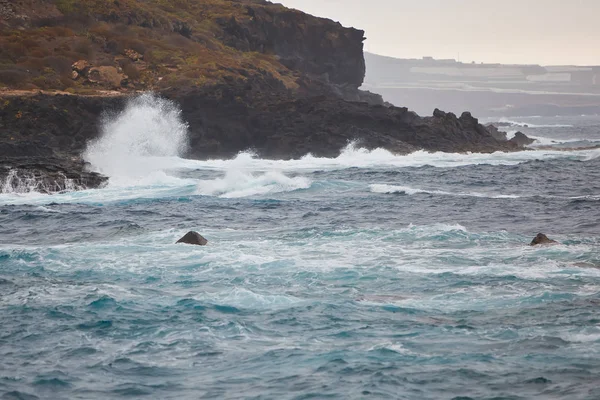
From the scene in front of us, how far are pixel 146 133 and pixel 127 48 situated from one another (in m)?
12.1

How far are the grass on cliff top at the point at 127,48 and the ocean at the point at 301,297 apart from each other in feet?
71.2

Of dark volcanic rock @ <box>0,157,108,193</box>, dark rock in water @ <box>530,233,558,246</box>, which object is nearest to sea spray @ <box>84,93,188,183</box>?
dark volcanic rock @ <box>0,157,108,193</box>

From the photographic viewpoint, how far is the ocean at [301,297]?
34.8 feet

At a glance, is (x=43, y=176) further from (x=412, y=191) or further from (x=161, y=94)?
(x=161, y=94)

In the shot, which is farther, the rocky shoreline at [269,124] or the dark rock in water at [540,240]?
the rocky shoreline at [269,124]

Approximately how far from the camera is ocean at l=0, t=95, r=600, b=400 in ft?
34.8

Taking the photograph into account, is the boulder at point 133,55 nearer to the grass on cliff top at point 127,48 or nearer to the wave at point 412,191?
the grass on cliff top at point 127,48

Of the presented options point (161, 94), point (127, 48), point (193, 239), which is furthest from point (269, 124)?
point (193, 239)

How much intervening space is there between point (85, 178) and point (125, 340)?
21646 mm

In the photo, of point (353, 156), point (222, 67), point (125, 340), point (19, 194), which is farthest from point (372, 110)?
point (125, 340)

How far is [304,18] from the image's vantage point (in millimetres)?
74375

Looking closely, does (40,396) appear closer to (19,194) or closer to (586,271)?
(586,271)

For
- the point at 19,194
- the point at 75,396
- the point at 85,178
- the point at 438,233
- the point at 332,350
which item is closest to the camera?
the point at 75,396

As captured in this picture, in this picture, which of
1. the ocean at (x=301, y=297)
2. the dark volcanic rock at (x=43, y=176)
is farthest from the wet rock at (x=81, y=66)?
the ocean at (x=301, y=297)
